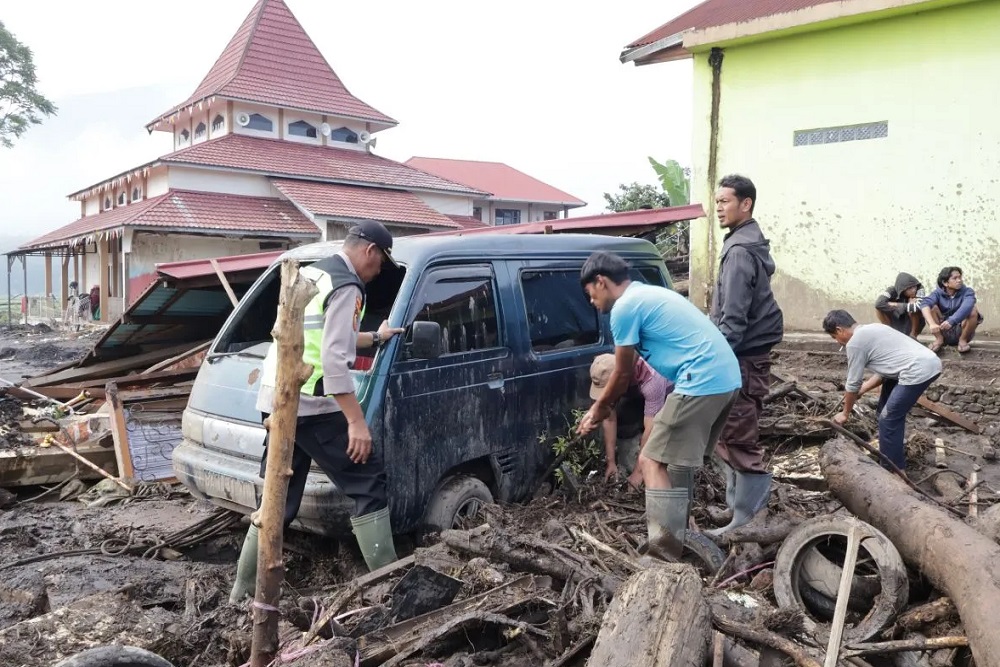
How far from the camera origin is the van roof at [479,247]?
436 centimetres

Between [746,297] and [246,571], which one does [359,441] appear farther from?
[746,297]

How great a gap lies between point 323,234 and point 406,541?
1769 cm

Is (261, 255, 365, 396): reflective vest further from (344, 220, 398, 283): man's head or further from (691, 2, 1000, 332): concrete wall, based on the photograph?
(691, 2, 1000, 332): concrete wall

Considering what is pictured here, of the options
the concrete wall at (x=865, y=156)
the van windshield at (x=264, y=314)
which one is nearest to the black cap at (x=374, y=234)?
the van windshield at (x=264, y=314)

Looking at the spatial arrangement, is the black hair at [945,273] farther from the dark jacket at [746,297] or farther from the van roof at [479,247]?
the dark jacket at [746,297]

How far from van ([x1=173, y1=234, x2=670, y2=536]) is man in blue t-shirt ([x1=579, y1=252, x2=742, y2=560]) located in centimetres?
84

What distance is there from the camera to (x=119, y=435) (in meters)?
6.32

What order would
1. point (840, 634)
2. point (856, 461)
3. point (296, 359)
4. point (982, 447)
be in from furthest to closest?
point (982, 447), point (856, 461), point (840, 634), point (296, 359)

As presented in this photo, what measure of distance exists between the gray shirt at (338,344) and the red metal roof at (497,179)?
3247 centimetres

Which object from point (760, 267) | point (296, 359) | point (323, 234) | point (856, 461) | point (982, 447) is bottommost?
point (982, 447)

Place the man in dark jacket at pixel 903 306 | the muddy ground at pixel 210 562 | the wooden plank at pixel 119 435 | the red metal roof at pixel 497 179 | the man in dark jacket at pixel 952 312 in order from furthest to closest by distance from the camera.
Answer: the red metal roof at pixel 497 179 → the man in dark jacket at pixel 903 306 → the man in dark jacket at pixel 952 312 → the wooden plank at pixel 119 435 → the muddy ground at pixel 210 562

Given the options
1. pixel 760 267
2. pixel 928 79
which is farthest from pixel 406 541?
pixel 928 79

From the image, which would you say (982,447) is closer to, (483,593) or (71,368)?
(483,593)

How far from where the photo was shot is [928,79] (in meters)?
9.01
